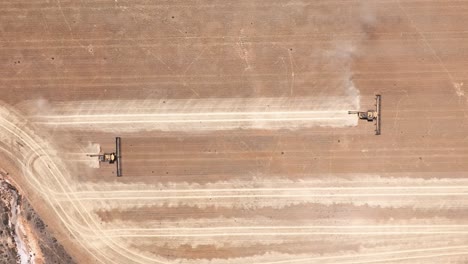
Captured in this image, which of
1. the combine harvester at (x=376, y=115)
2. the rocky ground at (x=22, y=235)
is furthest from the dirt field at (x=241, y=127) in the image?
the rocky ground at (x=22, y=235)

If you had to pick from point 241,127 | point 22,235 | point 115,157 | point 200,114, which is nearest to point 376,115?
point 241,127

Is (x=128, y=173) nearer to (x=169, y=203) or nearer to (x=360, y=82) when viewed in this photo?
(x=169, y=203)

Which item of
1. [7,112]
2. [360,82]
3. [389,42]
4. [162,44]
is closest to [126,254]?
[7,112]

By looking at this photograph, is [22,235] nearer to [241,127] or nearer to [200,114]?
[200,114]

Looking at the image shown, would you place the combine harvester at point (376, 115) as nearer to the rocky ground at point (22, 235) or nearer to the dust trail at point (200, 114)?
the dust trail at point (200, 114)

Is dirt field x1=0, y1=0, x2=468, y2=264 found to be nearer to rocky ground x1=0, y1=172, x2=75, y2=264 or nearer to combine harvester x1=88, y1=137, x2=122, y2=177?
combine harvester x1=88, y1=137, x2=122, y2=177
